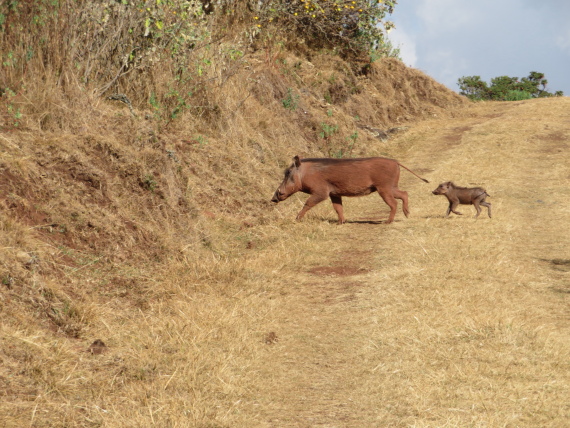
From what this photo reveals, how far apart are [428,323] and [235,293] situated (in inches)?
78.8

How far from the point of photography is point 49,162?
7.73 m

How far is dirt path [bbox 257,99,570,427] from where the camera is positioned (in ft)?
15.9

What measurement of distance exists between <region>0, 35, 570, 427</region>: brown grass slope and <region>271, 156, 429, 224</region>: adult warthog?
1.62ft

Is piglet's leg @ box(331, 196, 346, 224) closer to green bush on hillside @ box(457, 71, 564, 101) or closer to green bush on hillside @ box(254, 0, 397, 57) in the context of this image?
green bush on hillside @ box(254, 0, 397, 57)

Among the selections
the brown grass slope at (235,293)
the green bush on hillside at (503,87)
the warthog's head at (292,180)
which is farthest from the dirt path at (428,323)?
the green bush on hillside at (503,87)

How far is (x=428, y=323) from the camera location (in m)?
6.32

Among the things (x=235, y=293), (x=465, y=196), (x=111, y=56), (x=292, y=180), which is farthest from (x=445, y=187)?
(x=111, y=56)

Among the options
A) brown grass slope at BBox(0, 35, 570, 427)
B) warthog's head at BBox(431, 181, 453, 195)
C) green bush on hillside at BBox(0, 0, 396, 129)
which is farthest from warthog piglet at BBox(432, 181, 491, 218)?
green bush on hillside at BBox(0, 0, 396, 129)

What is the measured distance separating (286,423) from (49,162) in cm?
447

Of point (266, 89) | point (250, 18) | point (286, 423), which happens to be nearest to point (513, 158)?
point (266, 89)

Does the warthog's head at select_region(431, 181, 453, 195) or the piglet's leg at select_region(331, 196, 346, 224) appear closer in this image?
the piglet's leg at select_region(331, 196, 346, 224)

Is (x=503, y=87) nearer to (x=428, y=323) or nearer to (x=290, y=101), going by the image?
(x=290, y=101)

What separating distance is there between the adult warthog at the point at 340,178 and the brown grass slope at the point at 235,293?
0.49 metres

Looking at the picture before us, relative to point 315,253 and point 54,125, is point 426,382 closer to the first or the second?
point 315,253
